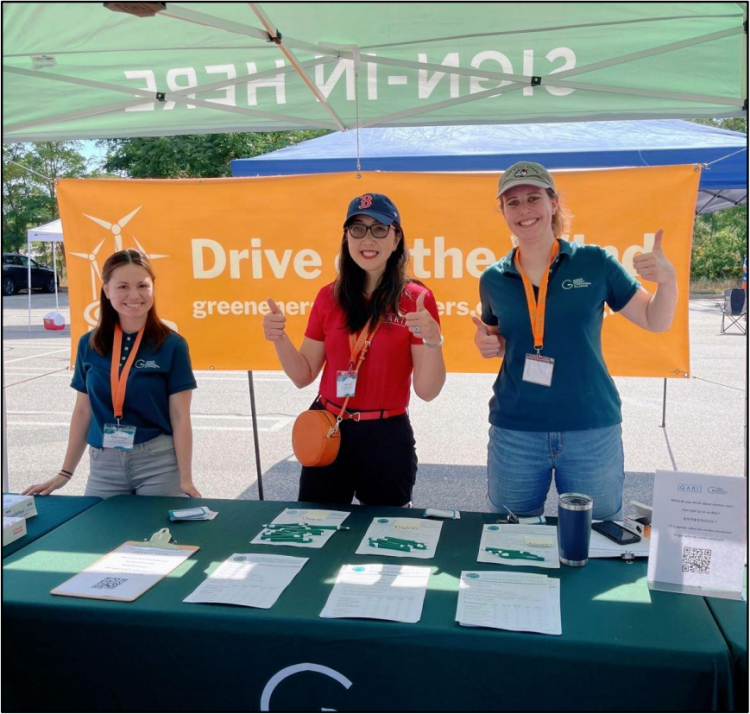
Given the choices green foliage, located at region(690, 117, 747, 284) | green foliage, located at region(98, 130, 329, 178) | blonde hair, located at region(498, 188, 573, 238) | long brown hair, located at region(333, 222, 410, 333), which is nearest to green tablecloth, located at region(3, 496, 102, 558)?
long brown hair, located at region(333, 222, 410, 333)

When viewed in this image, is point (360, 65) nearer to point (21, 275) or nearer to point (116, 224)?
point (116, 224)

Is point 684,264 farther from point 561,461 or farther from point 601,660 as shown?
point 601,660

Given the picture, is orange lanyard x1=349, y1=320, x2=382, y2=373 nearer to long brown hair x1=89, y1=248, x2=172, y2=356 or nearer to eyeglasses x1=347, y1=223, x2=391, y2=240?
eyeglasses x1=347, y1=223, x2=391, y2=240

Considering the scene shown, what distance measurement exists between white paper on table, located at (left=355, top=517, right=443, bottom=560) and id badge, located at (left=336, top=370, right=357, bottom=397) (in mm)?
387

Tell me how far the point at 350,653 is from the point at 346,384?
84 cm

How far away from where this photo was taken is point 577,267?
1.84 meters

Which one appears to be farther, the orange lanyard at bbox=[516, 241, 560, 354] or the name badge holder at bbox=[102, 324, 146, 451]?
the name badge holder at bbox=[102, 324, 146, 451]

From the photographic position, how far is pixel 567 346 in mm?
1809

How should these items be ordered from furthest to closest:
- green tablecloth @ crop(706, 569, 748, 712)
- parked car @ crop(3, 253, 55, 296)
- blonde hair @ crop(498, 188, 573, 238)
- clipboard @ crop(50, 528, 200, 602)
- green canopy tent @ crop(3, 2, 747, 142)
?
parked car @ crop(3, 253, 55, 296)
green canopy tent @ crop(3, 2, 747, 142)
blonde hair @ crop(498, 188, 573, 238)
clipboard @ crop(50, 528, 200, 602)
green tablecloth @ crop(706, 569, 748, 712)

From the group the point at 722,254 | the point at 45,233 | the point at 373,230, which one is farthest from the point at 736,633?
the point at 722,254

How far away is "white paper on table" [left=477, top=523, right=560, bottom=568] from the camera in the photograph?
1.41m

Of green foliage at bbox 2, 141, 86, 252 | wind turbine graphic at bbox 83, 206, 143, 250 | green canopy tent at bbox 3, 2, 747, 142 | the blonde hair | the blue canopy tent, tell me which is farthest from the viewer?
green foliage at bbox 2, 141, 86, 252

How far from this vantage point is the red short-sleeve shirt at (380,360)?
189 cm

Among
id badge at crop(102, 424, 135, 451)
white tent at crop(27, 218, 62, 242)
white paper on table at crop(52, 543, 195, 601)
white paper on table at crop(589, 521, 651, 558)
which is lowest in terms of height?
white paper on table at crop(52, 543, 195, 601)
